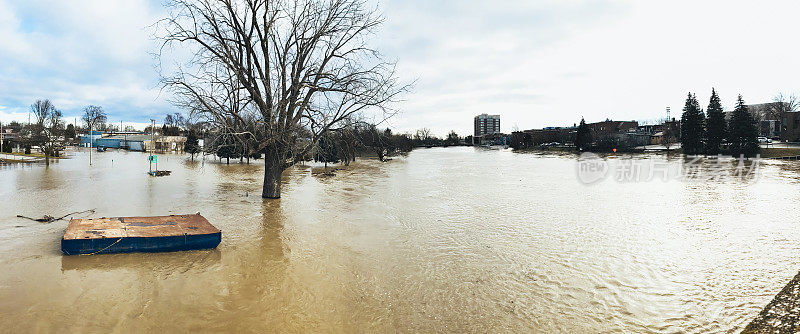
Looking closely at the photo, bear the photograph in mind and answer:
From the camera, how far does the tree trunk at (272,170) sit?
1803 centimetres

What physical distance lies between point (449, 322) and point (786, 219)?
17.5 metres

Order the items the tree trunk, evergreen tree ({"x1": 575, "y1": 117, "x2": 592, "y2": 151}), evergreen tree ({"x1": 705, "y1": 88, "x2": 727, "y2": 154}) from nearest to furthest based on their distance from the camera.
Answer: the tree trunk
evergreen tree ({"x1": 705, "y1": 88, "x2": 727, "y2": 154})
evergreen tree ({"x1": 575, "y1": 117, "x2": 592, "y2": 151})

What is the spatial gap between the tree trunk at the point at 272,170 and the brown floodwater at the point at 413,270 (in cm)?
139

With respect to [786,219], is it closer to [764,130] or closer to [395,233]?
[395,233]

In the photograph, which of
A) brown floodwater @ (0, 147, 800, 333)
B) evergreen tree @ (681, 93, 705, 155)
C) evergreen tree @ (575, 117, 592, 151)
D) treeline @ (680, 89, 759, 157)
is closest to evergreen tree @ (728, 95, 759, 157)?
treeline @ (680, 89, 759, 157)

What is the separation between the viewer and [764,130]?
84.8 metres

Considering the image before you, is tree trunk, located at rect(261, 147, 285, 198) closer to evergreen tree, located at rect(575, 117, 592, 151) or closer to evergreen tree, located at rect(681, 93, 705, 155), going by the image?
evergreen tree, located at rect(681, 93, 705, 155)

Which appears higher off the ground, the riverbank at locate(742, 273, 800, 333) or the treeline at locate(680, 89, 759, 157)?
the treeline at locate(680, 89, 759, 157)

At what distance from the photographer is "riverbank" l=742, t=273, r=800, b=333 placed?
20.6 feet

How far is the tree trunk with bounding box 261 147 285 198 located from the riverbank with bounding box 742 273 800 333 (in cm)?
1697

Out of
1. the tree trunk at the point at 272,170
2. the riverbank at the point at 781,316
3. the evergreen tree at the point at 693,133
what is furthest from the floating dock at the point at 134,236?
the evergreen tree at the point at 693,133

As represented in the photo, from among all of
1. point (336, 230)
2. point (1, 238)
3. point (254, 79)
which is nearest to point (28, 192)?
point (1, 238)

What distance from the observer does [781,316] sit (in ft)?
22.2

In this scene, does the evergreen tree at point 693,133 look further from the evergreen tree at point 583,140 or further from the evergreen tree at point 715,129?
the evergreen tree at point 583,140
